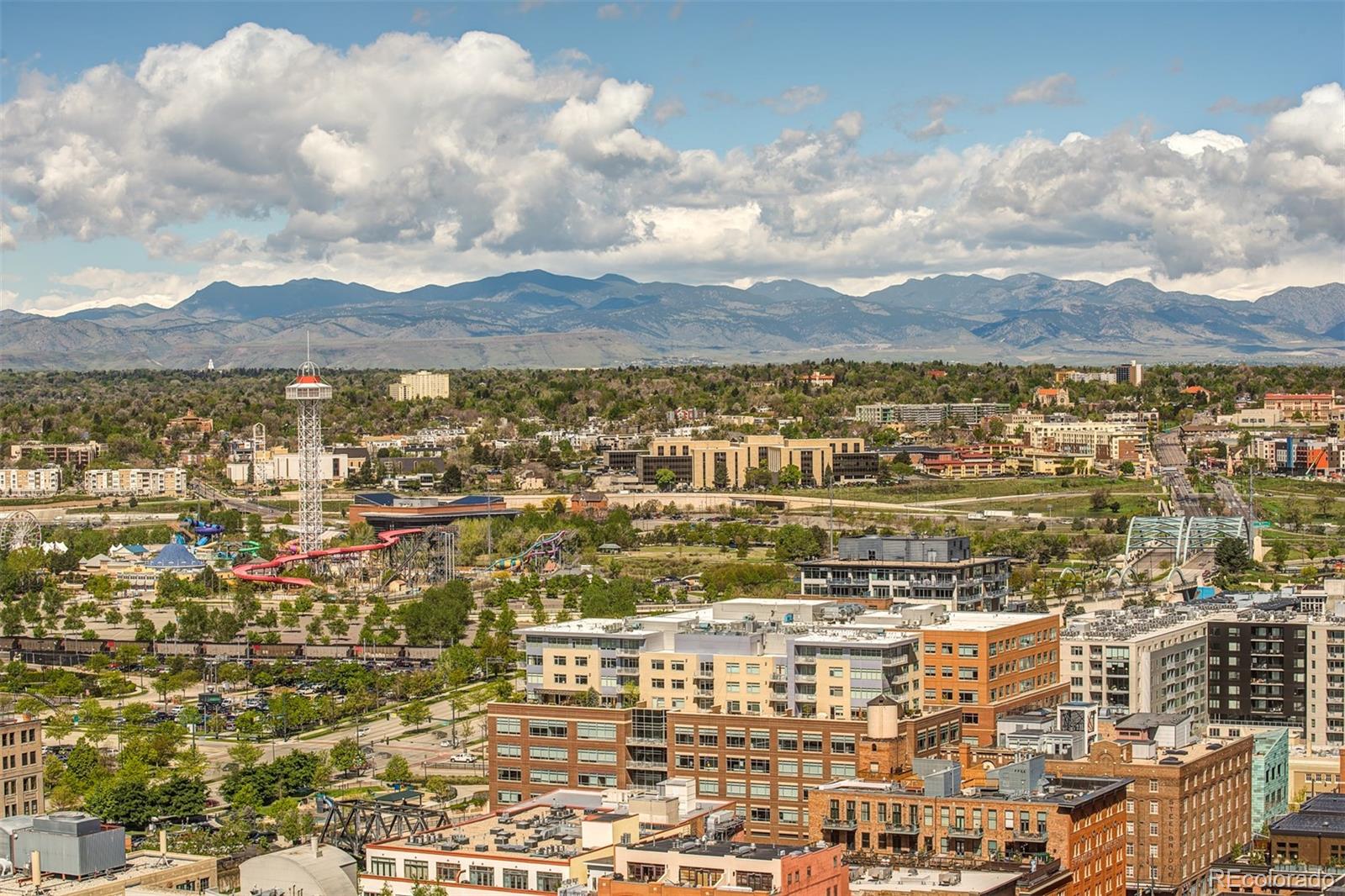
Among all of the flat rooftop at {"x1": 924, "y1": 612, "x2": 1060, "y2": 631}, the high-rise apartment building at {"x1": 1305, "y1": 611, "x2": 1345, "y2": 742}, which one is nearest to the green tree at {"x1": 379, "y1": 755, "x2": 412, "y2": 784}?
the flat rooftop at {"x1": 924, "y1": 612, "x2": 1060, "y2": 631}

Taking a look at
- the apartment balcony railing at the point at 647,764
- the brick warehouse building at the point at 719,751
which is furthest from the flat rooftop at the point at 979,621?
the apartment balcony railing at the point at 647,764

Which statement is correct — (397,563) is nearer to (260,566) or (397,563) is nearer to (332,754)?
(260,566)

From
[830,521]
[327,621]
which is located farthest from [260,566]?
[830,521]

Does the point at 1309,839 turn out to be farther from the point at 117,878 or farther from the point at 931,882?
the point at 117,878

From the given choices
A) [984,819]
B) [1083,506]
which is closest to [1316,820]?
[984,819]

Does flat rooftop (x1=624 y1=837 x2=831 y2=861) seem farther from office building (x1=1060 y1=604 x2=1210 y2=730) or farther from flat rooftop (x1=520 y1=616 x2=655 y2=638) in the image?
office building (x1=1060 y1=604 x2=1210 y2=730)

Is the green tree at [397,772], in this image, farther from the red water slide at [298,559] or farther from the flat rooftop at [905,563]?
the red water slide at [298,559]
